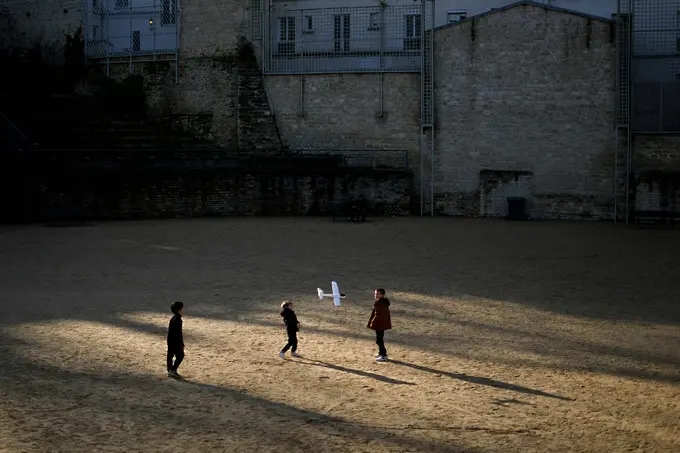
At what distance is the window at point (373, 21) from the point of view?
32.9 meters

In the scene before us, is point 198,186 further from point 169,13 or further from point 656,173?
point 656,173

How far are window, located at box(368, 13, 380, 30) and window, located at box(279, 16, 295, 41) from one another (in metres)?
3.05

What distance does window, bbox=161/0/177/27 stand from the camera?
35156 mm

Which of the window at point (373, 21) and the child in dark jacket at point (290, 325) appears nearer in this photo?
the child in dark jacket at point (290, 325)

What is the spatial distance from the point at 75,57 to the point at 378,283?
2288cm

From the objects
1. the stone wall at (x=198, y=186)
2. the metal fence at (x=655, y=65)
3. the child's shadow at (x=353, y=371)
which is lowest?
the child's shadow at (x=353, y=371)

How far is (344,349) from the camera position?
11891 mm

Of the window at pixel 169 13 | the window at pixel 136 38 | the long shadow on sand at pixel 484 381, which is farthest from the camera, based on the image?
the window at pixel 136 38

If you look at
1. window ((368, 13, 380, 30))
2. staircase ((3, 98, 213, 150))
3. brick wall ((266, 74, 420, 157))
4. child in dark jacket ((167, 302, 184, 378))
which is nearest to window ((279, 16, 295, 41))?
brick wall ((266, 74, 420, 157))

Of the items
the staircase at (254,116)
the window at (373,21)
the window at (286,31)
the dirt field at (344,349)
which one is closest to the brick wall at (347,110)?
the staircase at (254,116)

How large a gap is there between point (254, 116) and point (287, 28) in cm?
433

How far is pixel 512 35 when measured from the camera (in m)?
28.9

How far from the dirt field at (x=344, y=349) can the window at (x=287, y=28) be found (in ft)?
45.5

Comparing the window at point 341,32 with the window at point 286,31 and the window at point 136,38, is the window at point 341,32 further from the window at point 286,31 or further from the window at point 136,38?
the window at point 136,38
